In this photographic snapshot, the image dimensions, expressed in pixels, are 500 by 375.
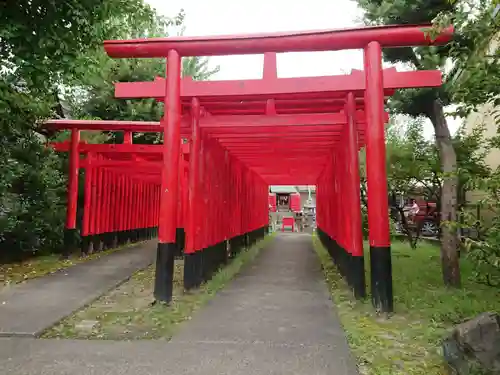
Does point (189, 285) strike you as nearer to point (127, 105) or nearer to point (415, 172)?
point (415, 172)

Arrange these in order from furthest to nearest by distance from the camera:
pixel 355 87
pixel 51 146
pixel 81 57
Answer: pixel 51 146
pixel 81 57
pixel 355 87

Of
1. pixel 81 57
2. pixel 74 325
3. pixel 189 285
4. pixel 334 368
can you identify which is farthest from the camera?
pixel 81 57

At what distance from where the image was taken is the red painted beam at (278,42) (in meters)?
5.42

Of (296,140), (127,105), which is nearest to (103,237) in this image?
(127,105)

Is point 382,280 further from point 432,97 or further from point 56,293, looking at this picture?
point 56,293

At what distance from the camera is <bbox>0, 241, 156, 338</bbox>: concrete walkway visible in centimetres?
Result: 471

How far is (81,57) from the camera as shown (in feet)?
25.2

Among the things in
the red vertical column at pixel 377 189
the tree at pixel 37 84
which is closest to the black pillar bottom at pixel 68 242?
the tree at pixel 37 84

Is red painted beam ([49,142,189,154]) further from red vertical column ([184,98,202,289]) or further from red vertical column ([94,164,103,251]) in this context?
red vertical column ([184,98,202,289])

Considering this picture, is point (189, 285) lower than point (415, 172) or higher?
lower

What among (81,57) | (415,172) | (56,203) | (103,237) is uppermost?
(81,57)

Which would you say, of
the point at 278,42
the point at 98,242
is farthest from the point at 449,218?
the point at 98,242

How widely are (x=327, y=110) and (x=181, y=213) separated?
17.1ft

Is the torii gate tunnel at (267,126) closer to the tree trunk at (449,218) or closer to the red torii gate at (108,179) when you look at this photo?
the tree trunk at (449,218)
